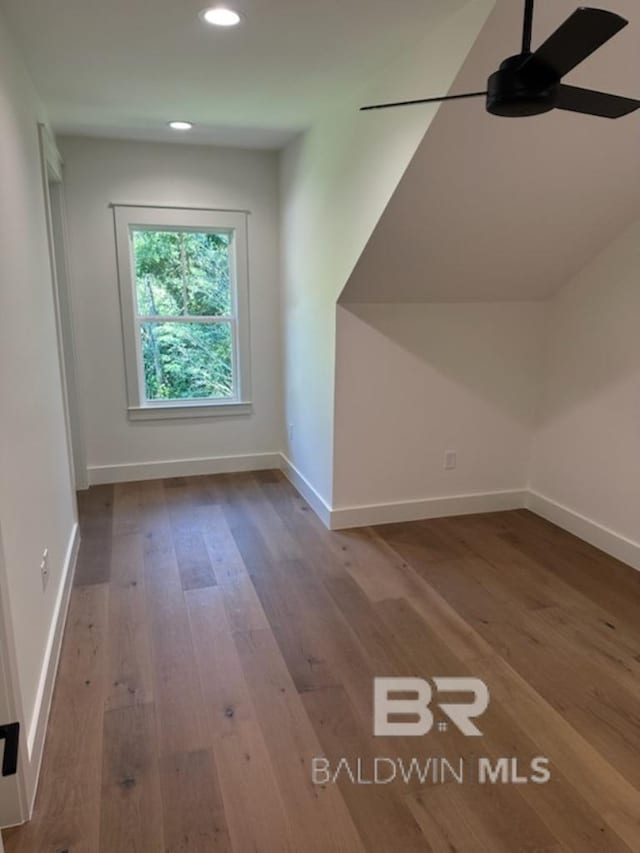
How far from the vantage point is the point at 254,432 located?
4805 mm

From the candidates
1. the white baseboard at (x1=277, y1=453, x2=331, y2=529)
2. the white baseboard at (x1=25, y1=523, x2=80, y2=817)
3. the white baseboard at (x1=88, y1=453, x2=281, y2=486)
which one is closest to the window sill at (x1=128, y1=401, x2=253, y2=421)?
the white baseboard at (x1=88, y1=453, x2=281, y2=486)

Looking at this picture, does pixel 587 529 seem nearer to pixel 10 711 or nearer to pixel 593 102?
pixel 593 102

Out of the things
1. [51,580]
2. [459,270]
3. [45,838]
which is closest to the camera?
[45,838]

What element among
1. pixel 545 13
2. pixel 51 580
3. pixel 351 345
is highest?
pixel 545 13

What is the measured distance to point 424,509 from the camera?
378cm

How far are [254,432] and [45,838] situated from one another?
11.2 ft

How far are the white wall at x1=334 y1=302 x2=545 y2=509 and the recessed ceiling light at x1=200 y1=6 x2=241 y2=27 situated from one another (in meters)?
1.53

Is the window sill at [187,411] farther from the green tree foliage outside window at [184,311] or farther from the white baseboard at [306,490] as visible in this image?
the white baseboard at [306,490]

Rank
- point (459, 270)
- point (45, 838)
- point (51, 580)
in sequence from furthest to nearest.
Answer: point (459, 270), point (51, 580), point (45, 838)

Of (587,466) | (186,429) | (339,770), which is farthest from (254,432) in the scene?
(339,770)

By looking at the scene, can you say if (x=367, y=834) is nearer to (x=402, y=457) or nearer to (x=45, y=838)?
(x=45, y=838)

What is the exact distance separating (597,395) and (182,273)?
311 cm

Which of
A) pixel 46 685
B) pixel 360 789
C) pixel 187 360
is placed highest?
pixel 187 360

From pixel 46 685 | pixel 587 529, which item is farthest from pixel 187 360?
pixel 587 529
